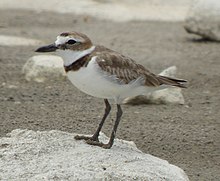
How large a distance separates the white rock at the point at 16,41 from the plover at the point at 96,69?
6.70 m

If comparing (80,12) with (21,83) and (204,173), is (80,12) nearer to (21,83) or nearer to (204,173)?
(21,83)

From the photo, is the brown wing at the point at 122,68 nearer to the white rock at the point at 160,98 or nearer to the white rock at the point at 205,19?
the white rock at the point at 160,98

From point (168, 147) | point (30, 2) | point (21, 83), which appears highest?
point (168, 147)

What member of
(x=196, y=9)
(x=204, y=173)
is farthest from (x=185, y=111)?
(x=196, y=9)

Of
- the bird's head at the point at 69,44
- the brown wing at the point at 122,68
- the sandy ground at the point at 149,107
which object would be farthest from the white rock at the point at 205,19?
the bird's head at the point at 69,44

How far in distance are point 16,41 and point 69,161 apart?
7255 mm

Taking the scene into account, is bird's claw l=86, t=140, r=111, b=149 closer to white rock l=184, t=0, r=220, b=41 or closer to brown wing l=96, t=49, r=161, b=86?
brown wing l=96, t=49, r=161, b=86

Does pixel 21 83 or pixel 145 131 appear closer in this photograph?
pixel 145 131

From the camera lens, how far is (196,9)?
12.0 m

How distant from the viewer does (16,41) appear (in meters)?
11.6

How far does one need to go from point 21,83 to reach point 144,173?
457cm

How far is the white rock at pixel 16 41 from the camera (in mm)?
11469

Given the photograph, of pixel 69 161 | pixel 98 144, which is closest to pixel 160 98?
pixel 98 144

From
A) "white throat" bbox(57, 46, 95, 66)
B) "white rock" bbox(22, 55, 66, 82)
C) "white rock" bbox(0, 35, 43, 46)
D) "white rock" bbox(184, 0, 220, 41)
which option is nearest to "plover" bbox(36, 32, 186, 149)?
"white throat" bbox(57, 46, 95, 66)
